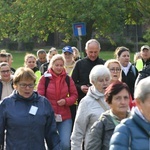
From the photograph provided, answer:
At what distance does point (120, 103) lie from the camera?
552 centimetres

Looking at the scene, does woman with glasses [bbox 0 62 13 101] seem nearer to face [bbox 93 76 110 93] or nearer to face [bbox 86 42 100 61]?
face [bbox 86 42 100 61]

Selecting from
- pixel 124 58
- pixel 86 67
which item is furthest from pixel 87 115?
pixel 124 58

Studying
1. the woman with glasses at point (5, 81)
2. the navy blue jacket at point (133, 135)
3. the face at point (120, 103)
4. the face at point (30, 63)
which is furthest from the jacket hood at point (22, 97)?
the face at point (30, 63)

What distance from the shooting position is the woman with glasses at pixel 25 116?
630 cm

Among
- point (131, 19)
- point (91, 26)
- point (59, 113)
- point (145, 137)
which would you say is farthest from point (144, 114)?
point (131, 19)

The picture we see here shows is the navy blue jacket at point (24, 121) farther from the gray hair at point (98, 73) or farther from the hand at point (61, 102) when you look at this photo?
the hand at point (61, 102)

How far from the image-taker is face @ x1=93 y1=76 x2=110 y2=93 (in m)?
6.84

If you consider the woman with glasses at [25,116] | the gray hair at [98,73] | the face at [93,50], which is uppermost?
the face at [93,50]

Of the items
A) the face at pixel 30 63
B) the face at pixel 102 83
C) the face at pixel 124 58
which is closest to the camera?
the face at pixel 102 83

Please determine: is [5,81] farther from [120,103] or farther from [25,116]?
[120,103]

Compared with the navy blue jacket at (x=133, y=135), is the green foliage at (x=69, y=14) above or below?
above

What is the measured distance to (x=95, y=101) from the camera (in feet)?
21.8

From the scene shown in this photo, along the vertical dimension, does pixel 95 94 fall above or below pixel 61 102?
above

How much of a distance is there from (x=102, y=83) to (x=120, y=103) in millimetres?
1375
